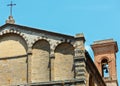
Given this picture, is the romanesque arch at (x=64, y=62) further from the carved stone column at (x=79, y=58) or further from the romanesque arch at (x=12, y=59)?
the romanesque arch at (x=12, y=59)

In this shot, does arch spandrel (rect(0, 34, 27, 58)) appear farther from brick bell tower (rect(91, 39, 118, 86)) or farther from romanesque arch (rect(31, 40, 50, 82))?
brick bell tower (rect(91, 39, 118, 86))

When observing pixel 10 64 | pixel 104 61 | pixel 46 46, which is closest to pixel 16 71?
pixel 10 64

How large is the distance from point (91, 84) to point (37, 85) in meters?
3.35

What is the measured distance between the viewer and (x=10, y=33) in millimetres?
22641

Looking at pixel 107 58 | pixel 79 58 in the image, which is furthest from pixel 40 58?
pixel 107 58

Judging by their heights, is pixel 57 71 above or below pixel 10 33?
below

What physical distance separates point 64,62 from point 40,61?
1.26 meters

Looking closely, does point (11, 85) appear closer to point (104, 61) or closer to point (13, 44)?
point (13, 44)

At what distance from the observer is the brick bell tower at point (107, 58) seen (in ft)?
116

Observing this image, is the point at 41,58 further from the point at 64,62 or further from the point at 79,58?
the point at 79,58

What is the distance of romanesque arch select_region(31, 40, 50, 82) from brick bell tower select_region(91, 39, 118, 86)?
1375cm

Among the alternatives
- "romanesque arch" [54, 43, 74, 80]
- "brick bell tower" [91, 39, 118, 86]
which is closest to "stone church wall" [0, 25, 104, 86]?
"romanesque arch" [54, 43, 74, 80]

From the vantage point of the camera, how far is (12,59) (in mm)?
22266

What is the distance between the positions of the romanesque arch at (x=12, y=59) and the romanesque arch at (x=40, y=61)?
477 millimetres
